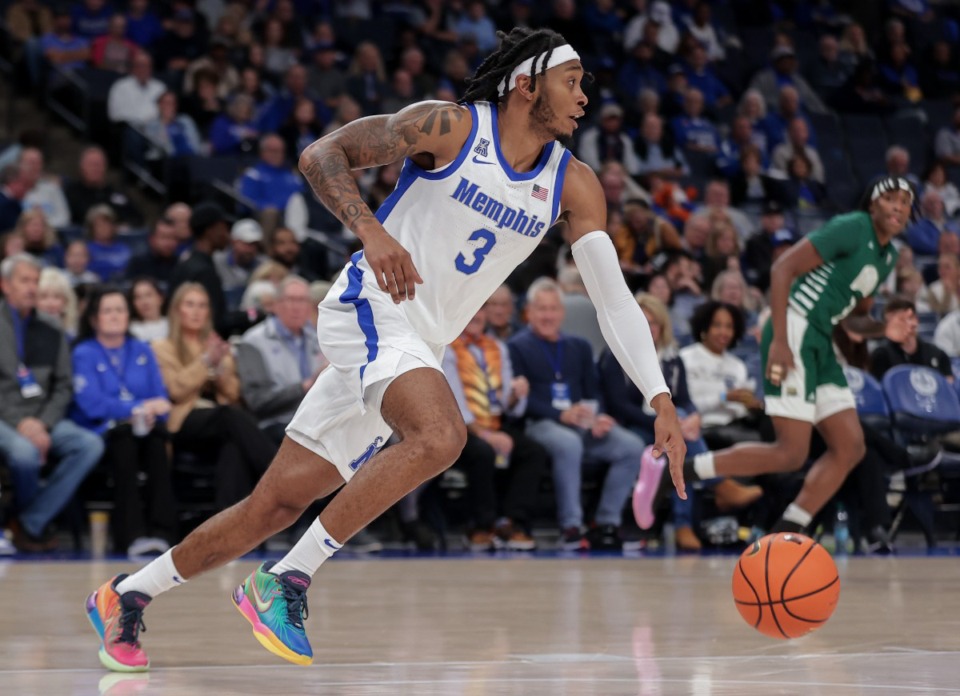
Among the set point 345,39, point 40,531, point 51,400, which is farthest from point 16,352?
point 345,39

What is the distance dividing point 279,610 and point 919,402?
25.0 ft

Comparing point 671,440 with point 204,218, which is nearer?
point 671,440

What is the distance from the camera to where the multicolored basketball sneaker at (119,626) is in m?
4.75

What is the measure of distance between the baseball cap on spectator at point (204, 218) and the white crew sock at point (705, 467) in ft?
14.8

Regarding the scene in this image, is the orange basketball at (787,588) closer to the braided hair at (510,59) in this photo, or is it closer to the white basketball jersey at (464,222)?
the white basketball jersey at (464,222)

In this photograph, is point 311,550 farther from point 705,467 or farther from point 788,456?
point 705,467

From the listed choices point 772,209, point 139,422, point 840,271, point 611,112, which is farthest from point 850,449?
point 611,112

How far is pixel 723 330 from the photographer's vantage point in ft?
37.1

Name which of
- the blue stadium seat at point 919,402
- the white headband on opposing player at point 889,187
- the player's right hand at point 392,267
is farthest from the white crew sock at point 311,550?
the blue stadium seat at point 919,402

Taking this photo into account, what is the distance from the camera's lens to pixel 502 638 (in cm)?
571

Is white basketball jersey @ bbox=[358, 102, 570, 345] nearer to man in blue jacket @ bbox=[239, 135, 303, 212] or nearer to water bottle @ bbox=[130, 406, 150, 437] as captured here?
water bottle @ bbox=[130, 406, 150, 437]

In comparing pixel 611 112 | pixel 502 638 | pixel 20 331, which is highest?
pixel 611 112

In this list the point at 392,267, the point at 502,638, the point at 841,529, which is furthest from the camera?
the point at 841,529

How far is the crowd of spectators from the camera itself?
392 inches
